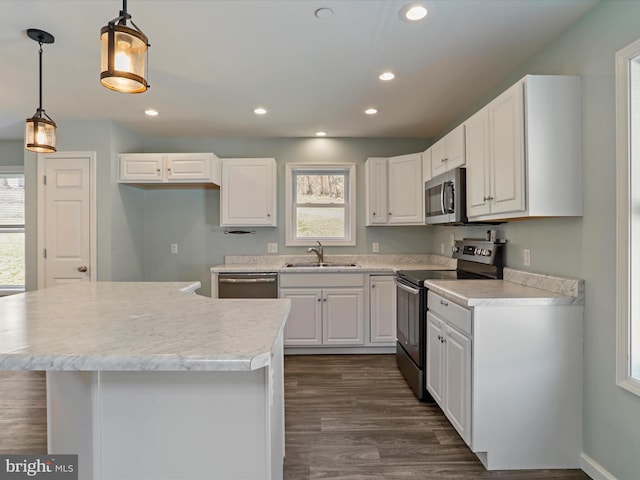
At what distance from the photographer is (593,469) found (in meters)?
1.86

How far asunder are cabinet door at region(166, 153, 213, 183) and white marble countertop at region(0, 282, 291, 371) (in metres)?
2.13

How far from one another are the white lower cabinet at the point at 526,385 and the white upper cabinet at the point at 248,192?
2704 millimetres

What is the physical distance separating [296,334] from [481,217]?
7.31 ft

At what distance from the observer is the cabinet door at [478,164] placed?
2.37 m

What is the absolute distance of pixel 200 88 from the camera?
2.96 meters

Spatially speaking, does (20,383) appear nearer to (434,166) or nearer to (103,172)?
(103,172)

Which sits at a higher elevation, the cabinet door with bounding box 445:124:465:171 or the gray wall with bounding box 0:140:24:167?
the gray wall with bounding box 0:140:24:167

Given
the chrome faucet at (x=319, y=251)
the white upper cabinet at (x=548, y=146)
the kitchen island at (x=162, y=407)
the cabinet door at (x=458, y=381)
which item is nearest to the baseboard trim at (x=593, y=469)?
the cabinet door at (x=458, y=381)

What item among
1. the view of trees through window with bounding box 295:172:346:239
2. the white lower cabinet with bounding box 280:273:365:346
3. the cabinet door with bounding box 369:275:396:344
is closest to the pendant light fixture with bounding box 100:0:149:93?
the white lower cabinet with bounding box 280:273:365:346

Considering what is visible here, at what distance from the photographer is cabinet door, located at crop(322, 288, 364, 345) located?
12.5 feet

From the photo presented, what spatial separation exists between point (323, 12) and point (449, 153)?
5.18 ft

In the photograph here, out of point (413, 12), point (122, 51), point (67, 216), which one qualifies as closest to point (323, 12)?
point (413, 12)

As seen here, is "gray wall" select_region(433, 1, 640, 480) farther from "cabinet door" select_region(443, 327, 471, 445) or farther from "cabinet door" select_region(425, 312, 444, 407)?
"cabinet door" select_region(425, 312, 444, 407)

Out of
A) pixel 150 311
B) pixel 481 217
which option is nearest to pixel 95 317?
pixel 150 311
